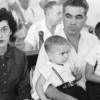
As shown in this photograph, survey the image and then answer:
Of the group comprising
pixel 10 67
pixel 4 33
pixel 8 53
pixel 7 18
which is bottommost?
pixel 10 67

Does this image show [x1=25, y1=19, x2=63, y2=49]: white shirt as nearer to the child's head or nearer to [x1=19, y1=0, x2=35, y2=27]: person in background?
[x1=19, y1=0, x2=35, y2=27]: person in background

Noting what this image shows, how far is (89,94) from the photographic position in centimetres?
143

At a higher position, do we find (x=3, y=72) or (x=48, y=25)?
(x=48, y=25)

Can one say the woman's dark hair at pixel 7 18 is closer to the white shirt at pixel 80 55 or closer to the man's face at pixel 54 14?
the white shirt at pixel 80 55

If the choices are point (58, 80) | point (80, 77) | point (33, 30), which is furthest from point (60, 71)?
point (33, 30)

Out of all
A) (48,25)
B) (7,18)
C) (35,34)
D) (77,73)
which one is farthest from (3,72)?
(48,25)

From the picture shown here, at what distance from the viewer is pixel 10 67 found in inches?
58.2

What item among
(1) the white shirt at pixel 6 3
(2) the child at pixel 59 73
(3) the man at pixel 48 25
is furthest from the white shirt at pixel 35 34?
(2) the child at pixel 59 73

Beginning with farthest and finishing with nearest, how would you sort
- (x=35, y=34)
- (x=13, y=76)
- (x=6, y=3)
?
(x=6, y=3) → (x=35, y=34) → (x=13, y=76)

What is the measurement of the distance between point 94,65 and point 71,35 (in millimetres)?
330

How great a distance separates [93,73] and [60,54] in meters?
0.29

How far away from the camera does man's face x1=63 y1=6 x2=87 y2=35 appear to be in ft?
5.17

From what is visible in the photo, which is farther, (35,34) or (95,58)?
(35,34)

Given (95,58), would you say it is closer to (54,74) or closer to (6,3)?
(54,74)
